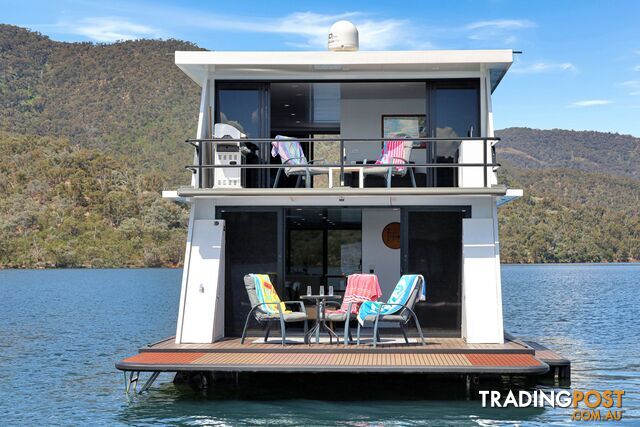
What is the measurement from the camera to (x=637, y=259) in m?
114

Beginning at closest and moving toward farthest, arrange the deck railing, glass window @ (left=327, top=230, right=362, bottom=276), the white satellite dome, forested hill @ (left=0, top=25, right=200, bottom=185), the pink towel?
the pink towel
the deck railing
the white satellite dome
glass window @ (left=327, top=230, right=362, bottom=276)
forested hill @ (left=0, top=25, right=200, bottom=185)

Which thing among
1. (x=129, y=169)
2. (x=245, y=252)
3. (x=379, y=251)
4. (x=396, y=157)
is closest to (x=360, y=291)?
(x=245, y=252)

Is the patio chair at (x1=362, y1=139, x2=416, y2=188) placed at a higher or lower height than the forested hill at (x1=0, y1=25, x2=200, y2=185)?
lower

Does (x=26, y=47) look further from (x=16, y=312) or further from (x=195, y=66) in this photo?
(x=195, y=66)

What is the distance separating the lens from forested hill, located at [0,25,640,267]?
86.4 meters

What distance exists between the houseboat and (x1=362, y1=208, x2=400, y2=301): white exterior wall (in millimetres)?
1931

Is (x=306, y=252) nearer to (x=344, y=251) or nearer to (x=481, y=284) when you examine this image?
(x=344, y=251)

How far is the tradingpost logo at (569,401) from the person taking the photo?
12.0 metres

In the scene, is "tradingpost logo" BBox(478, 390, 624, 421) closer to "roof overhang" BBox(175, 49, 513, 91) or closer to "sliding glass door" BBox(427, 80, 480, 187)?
"sliding glass door" BBox(427, 80, 480, 187)

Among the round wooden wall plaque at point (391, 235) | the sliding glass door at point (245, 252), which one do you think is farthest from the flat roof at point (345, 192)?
the round wooden wall plaque at point (391, 235)

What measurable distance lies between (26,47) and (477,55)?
445 feet

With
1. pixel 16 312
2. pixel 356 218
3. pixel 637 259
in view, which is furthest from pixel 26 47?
pixel 356 218

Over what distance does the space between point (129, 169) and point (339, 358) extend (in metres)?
87.4

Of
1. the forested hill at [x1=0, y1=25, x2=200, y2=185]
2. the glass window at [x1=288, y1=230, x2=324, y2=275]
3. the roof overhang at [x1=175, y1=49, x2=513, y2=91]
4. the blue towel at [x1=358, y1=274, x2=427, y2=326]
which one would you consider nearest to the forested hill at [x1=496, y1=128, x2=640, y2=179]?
the forested hill at [x1=0, y1=25, x2=200, y2=185]
